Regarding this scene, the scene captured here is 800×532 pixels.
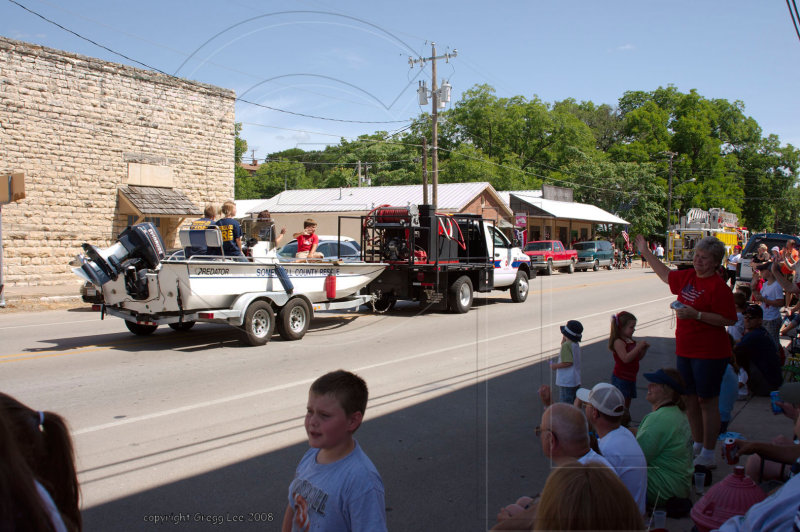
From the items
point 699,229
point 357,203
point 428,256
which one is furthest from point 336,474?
point 357,203

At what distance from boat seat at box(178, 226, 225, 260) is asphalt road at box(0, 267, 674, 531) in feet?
5.10

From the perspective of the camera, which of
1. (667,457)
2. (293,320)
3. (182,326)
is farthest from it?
(182,326)

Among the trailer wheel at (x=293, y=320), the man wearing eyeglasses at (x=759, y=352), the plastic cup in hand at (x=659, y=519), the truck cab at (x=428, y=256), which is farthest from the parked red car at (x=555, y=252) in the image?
the plastic cup in hand at (x=659, y=519)

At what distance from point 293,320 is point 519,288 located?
29.4ft

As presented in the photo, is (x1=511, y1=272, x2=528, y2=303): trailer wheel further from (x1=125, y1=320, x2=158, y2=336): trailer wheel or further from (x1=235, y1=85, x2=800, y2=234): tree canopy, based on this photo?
(x1=125, y1=320, x2=158, y2=336): trailer wheel

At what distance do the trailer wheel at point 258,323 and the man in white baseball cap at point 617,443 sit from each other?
7.35 metres

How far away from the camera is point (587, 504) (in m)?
1.63

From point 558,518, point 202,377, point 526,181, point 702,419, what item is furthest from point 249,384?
point 526,181

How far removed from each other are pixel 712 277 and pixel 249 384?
5413 mm

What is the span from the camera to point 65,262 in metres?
20.9

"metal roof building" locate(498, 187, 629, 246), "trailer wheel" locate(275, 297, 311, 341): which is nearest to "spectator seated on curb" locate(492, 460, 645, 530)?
"trailer wheel" locate(275, 297, 311, 341)

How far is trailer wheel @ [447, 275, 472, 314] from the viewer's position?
15.0m

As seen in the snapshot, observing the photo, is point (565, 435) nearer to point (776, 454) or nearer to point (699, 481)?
point (776, 454)

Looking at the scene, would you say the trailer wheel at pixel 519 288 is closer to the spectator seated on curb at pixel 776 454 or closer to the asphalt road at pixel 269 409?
the asphalt road at pixel 269 409
